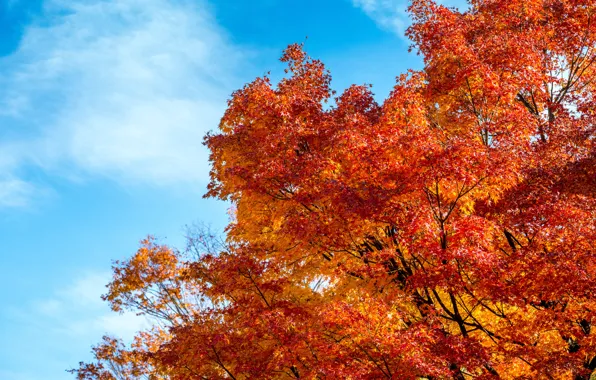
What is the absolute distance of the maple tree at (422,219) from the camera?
36.5 ft

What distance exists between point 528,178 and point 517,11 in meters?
8.72

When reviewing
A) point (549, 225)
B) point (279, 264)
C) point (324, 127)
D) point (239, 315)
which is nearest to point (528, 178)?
point (549, 225)

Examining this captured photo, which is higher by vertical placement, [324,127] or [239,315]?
[324,127]

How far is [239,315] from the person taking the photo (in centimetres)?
1443

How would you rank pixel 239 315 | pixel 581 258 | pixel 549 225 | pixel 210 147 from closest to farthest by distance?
pixel 581 258, pixel 549 225, pixel 239 315, pixel 210 147

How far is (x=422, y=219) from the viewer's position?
11.5m

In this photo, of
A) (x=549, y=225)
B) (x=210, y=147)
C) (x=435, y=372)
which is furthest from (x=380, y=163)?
(x=210, y=147)

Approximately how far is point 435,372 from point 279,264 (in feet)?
18.3

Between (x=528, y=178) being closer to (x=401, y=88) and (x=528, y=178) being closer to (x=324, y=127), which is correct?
(x=401, y=88)

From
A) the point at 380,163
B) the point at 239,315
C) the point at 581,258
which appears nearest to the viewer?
the point at 581,258

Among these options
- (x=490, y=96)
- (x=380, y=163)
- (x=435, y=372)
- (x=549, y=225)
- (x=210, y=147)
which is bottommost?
(x=435, y=372)

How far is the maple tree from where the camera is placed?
1112cm

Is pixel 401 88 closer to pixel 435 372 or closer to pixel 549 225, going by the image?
pixel 549 225

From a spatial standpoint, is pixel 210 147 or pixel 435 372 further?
pixel 210 147
